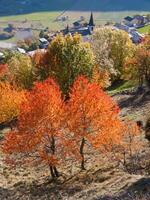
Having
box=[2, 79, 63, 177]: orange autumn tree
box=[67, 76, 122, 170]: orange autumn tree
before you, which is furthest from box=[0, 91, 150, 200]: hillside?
box=[67, 76, 122, 170]: orange autumn tree

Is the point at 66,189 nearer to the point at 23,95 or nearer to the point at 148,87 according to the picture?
the point at 23,95

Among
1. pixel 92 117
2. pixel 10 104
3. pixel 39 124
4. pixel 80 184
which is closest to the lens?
pixel 80 184

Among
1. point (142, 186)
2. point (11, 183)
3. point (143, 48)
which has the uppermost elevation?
point (143, 48)

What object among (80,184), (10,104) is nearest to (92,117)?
(80,184)

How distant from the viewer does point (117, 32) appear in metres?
122

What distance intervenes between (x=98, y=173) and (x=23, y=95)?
28118 millimetres

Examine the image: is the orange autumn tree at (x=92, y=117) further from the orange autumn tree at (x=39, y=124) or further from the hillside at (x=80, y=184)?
the hillside at (x=80, y=184)

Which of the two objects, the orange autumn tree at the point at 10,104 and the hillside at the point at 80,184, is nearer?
the hillside at the point at 80,184

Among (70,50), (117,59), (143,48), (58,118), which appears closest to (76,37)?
(70,50)

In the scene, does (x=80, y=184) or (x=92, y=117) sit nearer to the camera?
(x=80, y=184)

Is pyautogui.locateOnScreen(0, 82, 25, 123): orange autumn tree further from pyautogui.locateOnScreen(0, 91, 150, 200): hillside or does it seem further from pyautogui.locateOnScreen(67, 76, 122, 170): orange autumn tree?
pyautogui.locateOnScreen(67, 76, 122, 170): orange autumn tree

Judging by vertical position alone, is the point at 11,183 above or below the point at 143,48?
below

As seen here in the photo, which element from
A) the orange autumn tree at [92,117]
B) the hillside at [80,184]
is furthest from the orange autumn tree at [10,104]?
the orange autumn tree at [92,117]

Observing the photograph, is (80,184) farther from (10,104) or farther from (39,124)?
(10,104)
